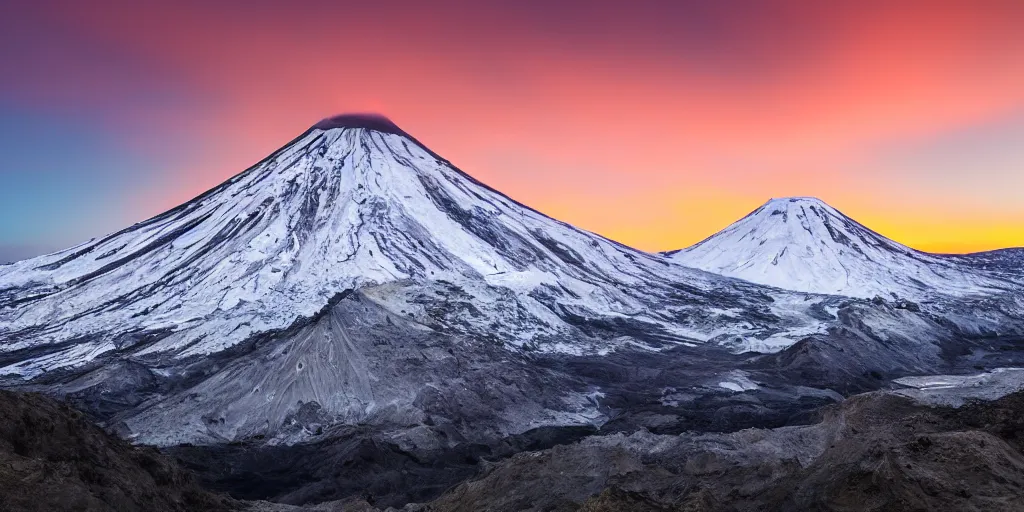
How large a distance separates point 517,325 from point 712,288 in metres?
24.9

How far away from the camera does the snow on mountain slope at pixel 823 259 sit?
69.2 metres

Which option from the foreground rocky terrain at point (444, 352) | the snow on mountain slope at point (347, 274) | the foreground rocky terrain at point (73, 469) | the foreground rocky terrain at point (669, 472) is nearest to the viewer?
the foreground rocky terrain at point (73, 469)

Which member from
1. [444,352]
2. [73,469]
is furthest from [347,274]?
[73,469]

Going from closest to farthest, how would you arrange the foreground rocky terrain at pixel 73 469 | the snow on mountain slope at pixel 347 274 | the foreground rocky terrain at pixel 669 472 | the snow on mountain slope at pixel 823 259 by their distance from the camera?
the foreground rocky terrain at pixel 73 469 → the foreground rocky terrain at pixel 669 472 → the snow on mountain slope at pixel 347 274 → the snow on mountain slope at pixel 823 259

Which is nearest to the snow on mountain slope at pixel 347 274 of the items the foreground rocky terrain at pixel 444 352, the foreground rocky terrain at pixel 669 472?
the foreground rocky terrain at pixel 444 352

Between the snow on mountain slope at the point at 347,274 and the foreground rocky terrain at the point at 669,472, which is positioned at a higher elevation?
the snow on mountain slope at the point at 347,274

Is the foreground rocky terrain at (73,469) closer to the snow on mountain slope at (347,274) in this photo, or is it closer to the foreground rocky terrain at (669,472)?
the foreground rocky terrain at (669,472)

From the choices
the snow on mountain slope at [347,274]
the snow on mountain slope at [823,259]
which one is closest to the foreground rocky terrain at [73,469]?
the snow on mountain slope at [347,274]

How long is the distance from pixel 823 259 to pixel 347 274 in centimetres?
→ 4921

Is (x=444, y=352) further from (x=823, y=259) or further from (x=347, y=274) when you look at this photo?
(x=823, y=259)

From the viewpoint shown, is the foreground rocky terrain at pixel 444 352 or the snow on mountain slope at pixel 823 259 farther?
the snow on mountain slope at pixel 823 259

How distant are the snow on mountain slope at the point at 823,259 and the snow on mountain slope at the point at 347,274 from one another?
28.9 ft

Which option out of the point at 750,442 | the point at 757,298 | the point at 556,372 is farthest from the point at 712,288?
the point at 750,442

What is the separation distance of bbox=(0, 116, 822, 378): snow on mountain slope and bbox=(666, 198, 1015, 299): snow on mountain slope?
8.82 meters
